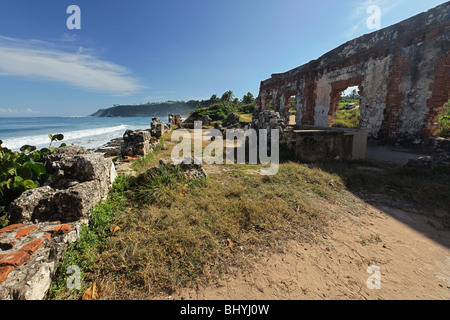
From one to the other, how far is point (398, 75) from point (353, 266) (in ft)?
29.9

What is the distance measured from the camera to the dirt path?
5.71 feet

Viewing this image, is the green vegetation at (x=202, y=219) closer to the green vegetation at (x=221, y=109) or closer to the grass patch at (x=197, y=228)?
the grass patch at (x=197, y=228)

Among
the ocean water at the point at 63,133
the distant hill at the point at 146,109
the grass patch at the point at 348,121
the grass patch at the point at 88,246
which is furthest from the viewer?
the distant hill at the point at 146,109

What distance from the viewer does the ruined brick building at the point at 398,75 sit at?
6.79 metres

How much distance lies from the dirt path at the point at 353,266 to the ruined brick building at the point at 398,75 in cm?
652

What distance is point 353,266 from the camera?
6.70 feet

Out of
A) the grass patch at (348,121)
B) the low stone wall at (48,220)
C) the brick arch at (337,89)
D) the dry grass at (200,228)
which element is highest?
the brick arch at (337,89)

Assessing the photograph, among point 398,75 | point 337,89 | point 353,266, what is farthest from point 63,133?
point 398,75

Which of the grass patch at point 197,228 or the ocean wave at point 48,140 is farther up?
the ocean wave at point 48,140

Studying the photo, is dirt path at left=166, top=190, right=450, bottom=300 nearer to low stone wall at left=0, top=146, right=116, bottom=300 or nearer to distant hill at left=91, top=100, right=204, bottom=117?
low stone wall at left=0, top=146, right=116, bottom=300

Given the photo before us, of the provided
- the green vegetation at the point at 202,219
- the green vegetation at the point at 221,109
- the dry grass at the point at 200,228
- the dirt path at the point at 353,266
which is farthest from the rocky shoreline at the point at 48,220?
the green vegetation at the point at 221,109

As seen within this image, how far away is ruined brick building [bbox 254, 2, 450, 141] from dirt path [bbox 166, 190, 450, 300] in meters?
6.52
